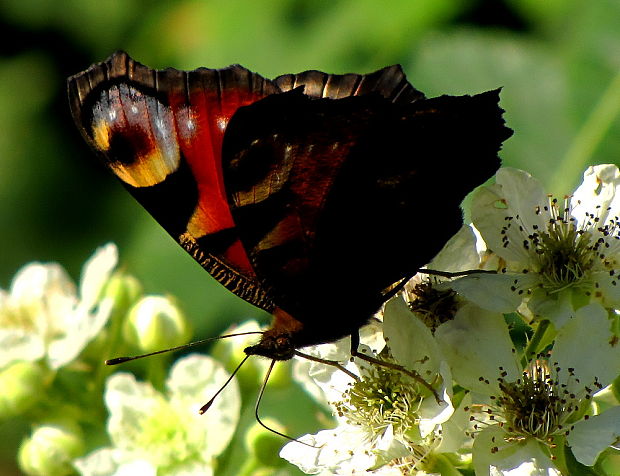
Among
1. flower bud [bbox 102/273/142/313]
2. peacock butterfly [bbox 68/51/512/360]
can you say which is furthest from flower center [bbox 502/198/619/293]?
flower bud [bbox 102/273/142/313]

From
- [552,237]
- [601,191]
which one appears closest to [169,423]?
[552,237]

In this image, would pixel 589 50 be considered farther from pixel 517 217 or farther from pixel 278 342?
pixel 278 342

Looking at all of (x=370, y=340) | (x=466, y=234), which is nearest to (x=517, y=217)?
(x=466, y=234)

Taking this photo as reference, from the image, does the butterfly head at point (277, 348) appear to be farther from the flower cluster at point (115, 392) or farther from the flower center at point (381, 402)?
the flower cluster at point (115, 392)

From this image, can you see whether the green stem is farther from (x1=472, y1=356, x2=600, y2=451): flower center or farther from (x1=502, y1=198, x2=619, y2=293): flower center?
(x1=472, y1=356, x2=600, y2=451): flower center

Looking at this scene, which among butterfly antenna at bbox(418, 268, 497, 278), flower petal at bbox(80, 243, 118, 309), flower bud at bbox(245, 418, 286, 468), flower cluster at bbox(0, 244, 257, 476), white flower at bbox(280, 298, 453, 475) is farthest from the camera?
flower petal at bbox(80, 243, 118, 309)
